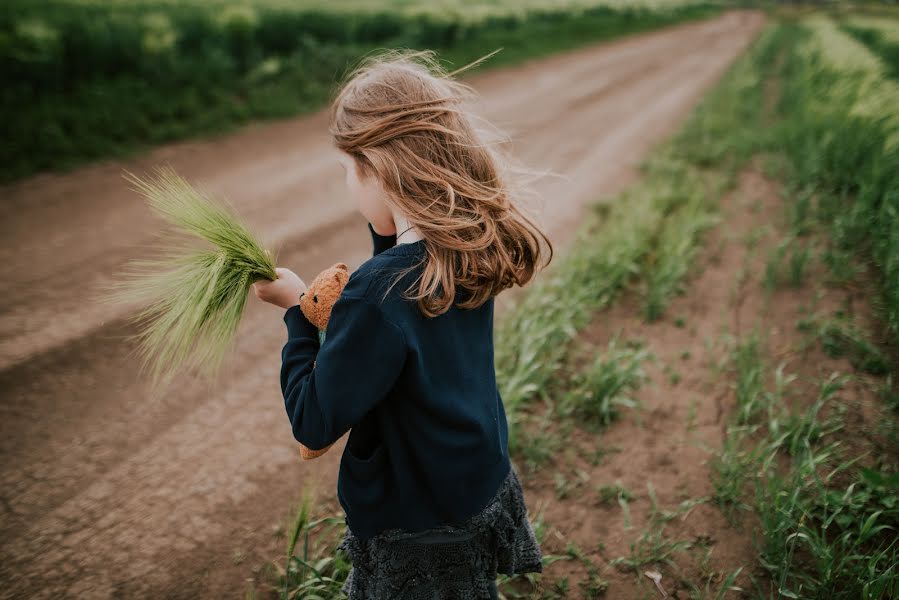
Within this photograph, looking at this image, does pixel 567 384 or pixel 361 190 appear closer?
pixel 361 190

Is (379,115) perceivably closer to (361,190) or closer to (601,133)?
(361,190)

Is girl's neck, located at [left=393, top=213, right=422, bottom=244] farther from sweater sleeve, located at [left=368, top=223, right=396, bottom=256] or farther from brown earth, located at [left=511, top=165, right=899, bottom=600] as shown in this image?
brown earth, located at [left=511, top=165, right=899, bottom=600]

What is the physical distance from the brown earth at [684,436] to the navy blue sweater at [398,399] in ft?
3.45

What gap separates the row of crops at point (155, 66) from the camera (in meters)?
5.53

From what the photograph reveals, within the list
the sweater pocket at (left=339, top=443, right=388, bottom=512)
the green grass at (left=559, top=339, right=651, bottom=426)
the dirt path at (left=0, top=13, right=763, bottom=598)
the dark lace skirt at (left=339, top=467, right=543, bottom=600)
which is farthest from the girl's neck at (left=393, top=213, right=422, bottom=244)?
the green grass at (left=559, top=339, right=651, bottom=426)

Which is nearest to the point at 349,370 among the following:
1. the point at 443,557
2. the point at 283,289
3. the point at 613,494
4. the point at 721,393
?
the point at 283,289

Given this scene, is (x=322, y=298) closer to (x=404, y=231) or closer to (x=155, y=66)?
(x=404, y=231)

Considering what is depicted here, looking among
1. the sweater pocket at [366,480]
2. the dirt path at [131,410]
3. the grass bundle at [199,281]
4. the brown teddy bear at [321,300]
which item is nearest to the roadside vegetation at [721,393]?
the dirt path at [131,410]

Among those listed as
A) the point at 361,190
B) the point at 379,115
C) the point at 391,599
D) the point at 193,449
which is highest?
the point at 379,115

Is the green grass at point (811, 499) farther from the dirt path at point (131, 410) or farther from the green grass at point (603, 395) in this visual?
the dirt path at point (131, 410)

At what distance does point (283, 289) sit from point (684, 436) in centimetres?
219

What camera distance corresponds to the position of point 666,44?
1856 centimetres

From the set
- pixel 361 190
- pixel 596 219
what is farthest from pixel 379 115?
pixel 596 219

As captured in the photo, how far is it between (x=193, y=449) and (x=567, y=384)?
195 cm
